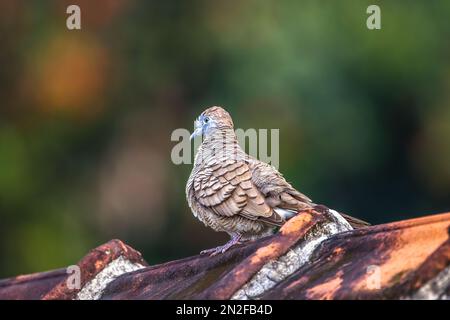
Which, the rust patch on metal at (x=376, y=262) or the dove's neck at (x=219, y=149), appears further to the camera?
the dove's neck at (x=219, y=149)

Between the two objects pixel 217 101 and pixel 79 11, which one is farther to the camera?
pixel 79 11

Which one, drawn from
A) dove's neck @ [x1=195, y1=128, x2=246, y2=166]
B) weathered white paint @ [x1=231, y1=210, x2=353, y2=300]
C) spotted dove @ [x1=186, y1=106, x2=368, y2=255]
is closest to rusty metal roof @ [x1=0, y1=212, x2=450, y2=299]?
weathered white paint @ [x1=231, y1=210, x2=353, y2=300]

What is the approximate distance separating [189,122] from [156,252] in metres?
1.86

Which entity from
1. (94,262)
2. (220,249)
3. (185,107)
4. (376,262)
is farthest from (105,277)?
(185,107)

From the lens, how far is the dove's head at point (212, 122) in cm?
943

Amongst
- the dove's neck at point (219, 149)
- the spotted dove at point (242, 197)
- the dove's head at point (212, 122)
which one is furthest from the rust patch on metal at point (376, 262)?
the dove's head at point (212, 122)

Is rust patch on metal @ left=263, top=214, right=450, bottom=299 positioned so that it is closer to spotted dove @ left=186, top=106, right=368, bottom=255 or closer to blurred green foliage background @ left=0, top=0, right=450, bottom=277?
spotted dove @ left=186, top=106, right=368, bottom=255

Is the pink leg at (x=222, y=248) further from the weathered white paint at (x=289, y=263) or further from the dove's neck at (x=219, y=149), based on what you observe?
the weathered white paint at (x=289, y=263)

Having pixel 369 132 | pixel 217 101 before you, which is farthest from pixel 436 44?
pixel 217 101

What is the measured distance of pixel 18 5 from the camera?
2044 cm

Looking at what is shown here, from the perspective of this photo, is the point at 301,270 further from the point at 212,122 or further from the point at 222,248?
the point at 212,122

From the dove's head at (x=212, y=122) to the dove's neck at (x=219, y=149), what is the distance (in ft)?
0.18

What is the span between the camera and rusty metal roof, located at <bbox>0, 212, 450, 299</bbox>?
5531mm

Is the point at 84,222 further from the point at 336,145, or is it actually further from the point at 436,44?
the point at 436,44
